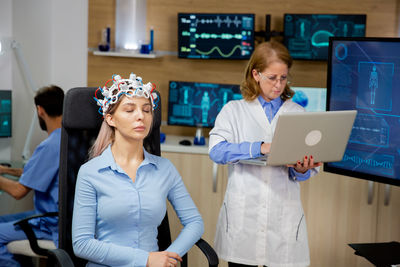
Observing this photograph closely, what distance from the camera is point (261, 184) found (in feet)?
7.27

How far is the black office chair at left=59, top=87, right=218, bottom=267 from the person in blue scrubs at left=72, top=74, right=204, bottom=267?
0.27 feet

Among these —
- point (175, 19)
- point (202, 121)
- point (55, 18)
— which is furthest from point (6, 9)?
point (202, 121)

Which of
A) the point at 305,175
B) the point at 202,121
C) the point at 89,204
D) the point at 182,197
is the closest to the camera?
the point at 89,204

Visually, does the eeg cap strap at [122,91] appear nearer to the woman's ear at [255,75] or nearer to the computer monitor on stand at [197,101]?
the woman's ear at [255,75]

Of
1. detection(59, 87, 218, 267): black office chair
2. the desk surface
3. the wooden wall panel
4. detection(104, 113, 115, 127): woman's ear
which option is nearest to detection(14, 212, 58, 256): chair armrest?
detection(59, 87, 218, 267): black office chair

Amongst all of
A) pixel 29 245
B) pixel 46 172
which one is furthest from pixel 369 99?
pixel 29 245

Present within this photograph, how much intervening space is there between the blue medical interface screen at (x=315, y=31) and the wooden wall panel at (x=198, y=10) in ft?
0.34

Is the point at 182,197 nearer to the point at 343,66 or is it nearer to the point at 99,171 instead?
the point at 99,171

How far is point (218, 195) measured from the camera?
334 centimetres

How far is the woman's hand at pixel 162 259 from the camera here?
5.98ft

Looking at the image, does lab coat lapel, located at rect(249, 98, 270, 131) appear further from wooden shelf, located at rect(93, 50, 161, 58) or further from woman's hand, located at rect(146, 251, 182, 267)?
wooden shelf, located at rect(93, 50, 161, 58)

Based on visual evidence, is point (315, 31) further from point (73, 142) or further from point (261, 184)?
point (73, 142)

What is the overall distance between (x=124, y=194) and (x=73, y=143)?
0.32 meters

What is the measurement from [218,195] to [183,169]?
0.87 ft
